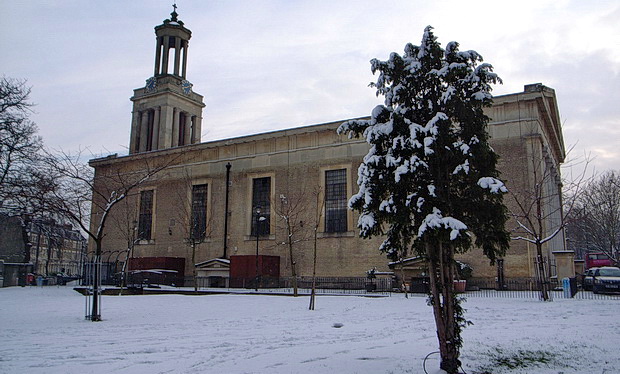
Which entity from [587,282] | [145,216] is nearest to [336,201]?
[587,282]

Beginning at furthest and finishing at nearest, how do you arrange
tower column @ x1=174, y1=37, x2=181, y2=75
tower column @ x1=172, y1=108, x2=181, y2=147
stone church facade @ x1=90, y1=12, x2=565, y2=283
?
tower column @ x1=174, y1=37, x2=181, y2=75 → tower column @ x1=172, y1=108, x2=181, y2=147 → stone church facade @ x1=90, y1=12, x2=565, y2=283

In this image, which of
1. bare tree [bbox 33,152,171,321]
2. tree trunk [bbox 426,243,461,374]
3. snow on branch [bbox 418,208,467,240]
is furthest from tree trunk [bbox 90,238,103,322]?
snow on branch [bbox 418,208,467,240]

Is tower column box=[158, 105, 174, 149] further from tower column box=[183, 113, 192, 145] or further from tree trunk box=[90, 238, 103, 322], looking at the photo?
tree trunk box=[90, 238, 103, 322]

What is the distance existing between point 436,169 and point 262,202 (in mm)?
32846

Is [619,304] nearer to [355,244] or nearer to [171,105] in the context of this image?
[355,244]

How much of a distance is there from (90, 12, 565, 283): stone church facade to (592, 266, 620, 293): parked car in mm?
4249

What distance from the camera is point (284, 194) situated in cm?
3997

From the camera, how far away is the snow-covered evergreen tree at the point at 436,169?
28.3 ft

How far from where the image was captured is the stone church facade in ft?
106

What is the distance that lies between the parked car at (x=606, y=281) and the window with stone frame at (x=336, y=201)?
16.6m

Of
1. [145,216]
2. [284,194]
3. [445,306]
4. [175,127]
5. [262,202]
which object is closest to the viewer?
[445,306]

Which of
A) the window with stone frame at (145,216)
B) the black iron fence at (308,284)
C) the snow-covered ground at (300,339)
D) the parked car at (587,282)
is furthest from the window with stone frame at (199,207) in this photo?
the parked car at (587,282)

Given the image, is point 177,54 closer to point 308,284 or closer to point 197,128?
point 197,128

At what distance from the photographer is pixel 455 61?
943cm
